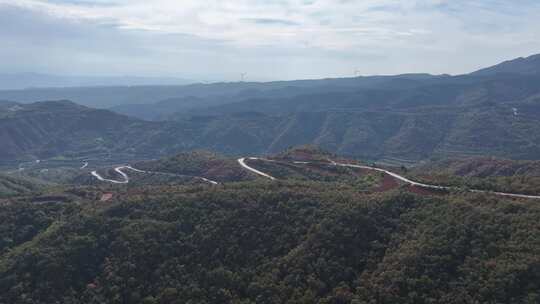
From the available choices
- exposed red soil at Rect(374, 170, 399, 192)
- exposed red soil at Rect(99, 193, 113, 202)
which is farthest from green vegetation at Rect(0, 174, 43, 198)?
exposed red soil at Rect(374, 170, 399, 192)

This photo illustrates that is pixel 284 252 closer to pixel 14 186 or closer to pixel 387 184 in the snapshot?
pixel 387 184

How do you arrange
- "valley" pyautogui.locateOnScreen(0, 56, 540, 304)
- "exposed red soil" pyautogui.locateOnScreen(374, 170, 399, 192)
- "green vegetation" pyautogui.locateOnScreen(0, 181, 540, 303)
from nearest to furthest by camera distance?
"green vegetation" pyautogui.locateOnScreen(0, 181, 540, 303) < "valley" pyautogui.locateOnScreen(0, 56, 540, 304) < "exposed red soil" pyautogui.locateOnScreen(374, 170, 399, 192)

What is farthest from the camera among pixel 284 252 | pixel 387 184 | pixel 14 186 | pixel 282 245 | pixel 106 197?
pixel 14 186

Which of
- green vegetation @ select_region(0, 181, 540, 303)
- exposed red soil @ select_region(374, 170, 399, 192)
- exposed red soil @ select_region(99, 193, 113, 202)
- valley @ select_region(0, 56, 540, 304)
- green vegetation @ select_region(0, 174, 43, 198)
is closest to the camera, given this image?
green vegetation @ select_region(0, 181, 540, 303)

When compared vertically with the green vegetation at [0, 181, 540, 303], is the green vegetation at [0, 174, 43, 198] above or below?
below

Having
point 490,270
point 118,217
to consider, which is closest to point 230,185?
point 118,217

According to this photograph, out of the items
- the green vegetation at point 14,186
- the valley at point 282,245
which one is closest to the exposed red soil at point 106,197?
the valley at point 282,245

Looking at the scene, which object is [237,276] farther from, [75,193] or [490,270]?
[75,193]

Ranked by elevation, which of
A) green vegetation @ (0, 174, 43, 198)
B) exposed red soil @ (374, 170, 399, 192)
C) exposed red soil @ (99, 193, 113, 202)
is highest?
exposed red soil @ (374, 170, 399, 192)

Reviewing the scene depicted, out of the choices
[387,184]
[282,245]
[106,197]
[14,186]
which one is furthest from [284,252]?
[14,186]

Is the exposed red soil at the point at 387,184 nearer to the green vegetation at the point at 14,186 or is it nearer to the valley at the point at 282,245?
the valley at the point at 282,245

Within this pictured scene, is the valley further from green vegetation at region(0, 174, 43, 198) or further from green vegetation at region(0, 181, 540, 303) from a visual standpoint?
green vegetation at region(0, 174, 43, 198)

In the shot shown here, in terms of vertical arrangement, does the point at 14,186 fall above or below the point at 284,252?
below
